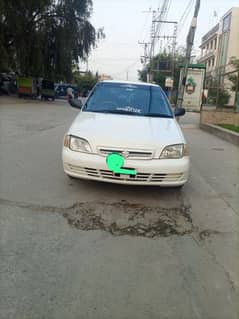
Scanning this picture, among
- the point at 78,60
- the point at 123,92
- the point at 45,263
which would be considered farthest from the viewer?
the point at 78,60

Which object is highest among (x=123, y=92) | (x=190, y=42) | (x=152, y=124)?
(x=190, y=42)

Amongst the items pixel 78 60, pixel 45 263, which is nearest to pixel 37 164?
pixel 45 263

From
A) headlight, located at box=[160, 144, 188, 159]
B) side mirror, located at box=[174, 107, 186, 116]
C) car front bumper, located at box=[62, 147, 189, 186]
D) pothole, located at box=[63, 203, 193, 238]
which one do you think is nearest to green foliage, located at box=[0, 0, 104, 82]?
side mirror, located at box=[174, 107, 186, 116]

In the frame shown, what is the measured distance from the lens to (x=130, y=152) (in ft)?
13.5

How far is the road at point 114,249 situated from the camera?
7.73 ft

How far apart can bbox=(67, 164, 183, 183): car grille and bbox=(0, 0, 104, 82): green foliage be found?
2517cm

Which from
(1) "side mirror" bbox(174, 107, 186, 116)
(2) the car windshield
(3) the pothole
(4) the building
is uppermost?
(4) the building

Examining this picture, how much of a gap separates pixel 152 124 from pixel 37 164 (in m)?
2.57

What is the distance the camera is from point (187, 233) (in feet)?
11.7

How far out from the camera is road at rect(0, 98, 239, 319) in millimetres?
2357

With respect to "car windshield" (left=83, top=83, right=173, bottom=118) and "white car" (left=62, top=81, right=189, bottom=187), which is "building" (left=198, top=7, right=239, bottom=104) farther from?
"white car" (left=62, top=81, right=189, bottom=187)

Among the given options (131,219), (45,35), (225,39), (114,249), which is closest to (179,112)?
(131,219)

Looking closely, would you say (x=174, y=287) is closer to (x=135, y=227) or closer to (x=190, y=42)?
(x=135, y=227)

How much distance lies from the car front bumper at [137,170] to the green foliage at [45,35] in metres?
25.1
